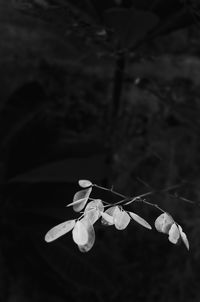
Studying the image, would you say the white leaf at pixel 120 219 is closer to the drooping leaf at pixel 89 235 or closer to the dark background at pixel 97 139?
the drooping leaf at pixel 89 235

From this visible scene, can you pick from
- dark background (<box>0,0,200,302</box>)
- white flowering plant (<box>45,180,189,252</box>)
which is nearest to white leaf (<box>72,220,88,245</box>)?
white flowering plant (<box>45,180,189,252</box>)

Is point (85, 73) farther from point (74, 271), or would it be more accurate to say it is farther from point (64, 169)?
point (74, 271)

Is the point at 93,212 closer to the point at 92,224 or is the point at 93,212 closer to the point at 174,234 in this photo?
the point at 92,224

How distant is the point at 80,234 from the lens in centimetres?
88

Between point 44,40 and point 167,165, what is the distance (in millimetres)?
686

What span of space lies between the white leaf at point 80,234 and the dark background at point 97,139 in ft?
2.51

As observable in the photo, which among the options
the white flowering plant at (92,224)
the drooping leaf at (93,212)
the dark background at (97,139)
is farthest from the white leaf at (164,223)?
the dark background at (97,139)

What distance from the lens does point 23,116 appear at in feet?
6.25

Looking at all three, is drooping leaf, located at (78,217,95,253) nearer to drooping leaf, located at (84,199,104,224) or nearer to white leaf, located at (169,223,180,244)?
drooping leaf, located at (84,199,104,224)

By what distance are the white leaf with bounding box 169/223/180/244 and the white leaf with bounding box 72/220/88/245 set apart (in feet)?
0.48

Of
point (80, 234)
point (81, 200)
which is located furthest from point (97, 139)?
point (80, 234)

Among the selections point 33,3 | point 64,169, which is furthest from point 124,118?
point 33,3

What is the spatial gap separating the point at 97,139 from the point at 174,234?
1.11 meters

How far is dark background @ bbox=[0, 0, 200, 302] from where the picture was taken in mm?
1712
